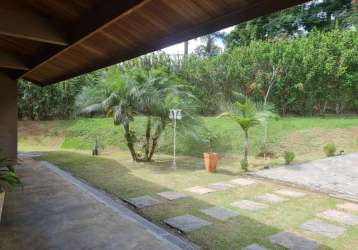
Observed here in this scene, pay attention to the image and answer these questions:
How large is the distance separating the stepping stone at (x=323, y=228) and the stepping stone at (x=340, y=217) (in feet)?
0.86

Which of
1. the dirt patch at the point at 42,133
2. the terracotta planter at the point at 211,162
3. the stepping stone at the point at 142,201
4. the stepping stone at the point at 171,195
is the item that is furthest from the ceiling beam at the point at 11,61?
the dirt patch at the point at 42,133

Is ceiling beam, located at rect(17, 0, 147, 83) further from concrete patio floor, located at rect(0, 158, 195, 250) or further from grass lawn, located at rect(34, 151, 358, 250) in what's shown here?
grass lawn, located at rect(34, 151, 358, 250)

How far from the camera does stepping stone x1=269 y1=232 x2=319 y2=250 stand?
323cm

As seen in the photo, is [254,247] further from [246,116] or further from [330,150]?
[330,150]

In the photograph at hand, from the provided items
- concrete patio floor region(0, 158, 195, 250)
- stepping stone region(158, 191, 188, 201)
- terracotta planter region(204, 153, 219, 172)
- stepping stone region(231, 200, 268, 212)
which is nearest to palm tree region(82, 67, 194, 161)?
terracotta planter region(204, 153, 219, 172)

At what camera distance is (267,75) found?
488 inches

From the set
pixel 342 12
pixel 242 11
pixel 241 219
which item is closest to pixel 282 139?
pixel 241 219

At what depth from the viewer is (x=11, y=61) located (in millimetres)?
5406

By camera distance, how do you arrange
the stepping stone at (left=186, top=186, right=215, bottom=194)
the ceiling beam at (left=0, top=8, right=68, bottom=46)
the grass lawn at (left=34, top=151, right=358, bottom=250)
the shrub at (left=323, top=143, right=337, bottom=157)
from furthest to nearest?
1. the shrub at (left=323, top=143, right=337, bottom=157)
2. the stepping stone at (left=186, top=186, right=215, bottom=194)
3. the grass lawn at (left=34, top=151, right=358, bottom=250)
4. the ceiling beam at (left=0, top=8, right=68, bottom=46)

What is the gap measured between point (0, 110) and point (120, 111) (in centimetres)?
284

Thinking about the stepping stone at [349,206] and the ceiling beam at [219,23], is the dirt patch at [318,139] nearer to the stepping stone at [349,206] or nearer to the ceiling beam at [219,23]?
the stepping stone at [349,206]

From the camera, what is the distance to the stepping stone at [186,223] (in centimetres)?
373

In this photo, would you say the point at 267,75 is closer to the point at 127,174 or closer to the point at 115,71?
the point at 115,71

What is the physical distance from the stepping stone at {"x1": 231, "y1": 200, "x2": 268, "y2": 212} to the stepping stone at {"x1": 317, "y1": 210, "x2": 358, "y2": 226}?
826 mm
